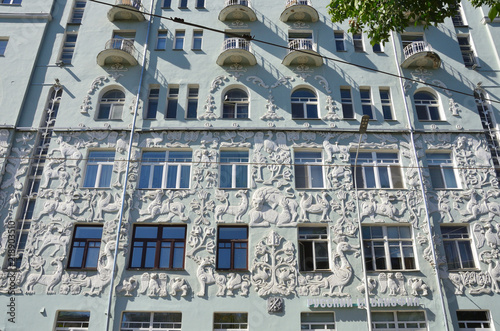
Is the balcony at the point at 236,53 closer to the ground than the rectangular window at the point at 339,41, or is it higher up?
closer to the ground

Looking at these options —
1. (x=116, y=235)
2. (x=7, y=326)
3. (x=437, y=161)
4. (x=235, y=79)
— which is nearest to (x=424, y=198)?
(x=437, y=161)

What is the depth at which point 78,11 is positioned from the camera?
26.5 m

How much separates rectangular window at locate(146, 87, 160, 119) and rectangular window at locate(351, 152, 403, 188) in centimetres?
1055

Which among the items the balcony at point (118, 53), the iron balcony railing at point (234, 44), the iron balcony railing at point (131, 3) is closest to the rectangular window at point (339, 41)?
the iron balcony railing at point (234, 44)

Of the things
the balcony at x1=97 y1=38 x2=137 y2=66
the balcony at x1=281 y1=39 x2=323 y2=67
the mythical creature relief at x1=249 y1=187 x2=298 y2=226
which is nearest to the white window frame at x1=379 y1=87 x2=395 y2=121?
the balcony at x1=281 y1=39 x2=323 y2=67

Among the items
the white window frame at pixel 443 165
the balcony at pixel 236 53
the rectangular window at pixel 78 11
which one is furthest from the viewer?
the rectangular window at pixel 78 11

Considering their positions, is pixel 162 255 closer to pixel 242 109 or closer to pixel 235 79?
pixel 242 109

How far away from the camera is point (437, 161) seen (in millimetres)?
21531

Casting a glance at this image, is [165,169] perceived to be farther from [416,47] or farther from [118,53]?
[416,47]

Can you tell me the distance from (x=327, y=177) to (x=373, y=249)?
3.94 m

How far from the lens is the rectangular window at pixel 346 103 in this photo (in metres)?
22.8

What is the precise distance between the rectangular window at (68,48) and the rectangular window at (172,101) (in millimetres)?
6323

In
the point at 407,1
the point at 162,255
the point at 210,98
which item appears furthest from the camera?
the point at 210,98

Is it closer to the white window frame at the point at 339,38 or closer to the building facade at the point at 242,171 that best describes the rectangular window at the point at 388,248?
the building facade at the point at 242,171
